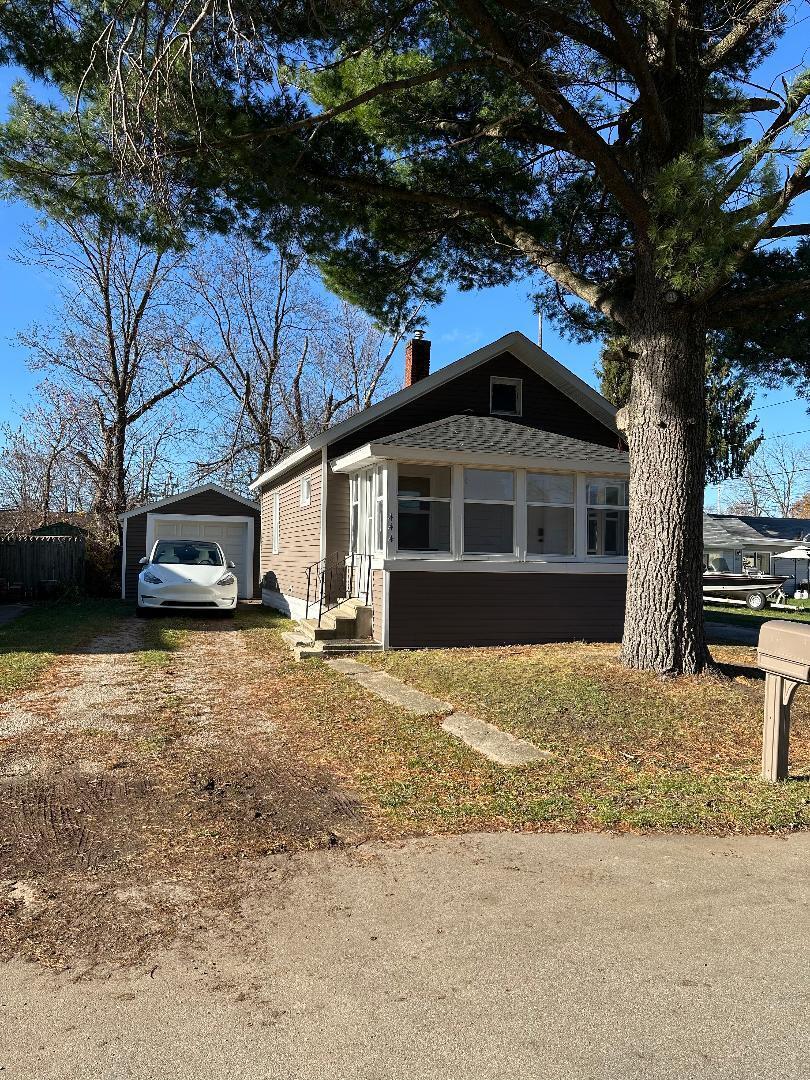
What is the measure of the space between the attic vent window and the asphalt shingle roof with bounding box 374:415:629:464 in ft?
2.32

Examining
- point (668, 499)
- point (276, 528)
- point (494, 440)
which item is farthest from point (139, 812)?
point (276, 528)

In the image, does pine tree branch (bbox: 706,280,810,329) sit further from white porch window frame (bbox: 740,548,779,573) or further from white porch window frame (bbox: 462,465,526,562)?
white porch window frame (bbox: 740,548,779,573)

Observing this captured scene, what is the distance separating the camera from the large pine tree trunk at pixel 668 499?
868 centimetres

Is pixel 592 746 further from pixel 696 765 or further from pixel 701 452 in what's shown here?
pixel 701 452

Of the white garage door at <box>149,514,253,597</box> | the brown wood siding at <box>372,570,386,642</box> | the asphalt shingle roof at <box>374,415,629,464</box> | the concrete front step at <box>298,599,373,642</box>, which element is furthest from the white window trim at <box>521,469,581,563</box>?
the white garage door at <box>149,514,253,597</box>

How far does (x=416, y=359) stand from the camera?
1559 cm

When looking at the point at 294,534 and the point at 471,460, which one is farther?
the point at 294,534

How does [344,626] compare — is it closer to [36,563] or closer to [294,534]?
[294,534]

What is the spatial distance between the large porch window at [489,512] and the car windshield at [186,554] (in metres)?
5.47

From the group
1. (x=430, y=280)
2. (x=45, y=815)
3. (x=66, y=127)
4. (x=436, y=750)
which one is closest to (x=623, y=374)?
(x=430, y=280)

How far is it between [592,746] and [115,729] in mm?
3945

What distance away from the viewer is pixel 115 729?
266 inches

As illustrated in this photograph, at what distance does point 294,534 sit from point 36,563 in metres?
7.87

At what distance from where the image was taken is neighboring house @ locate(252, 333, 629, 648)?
1180 centimetres
